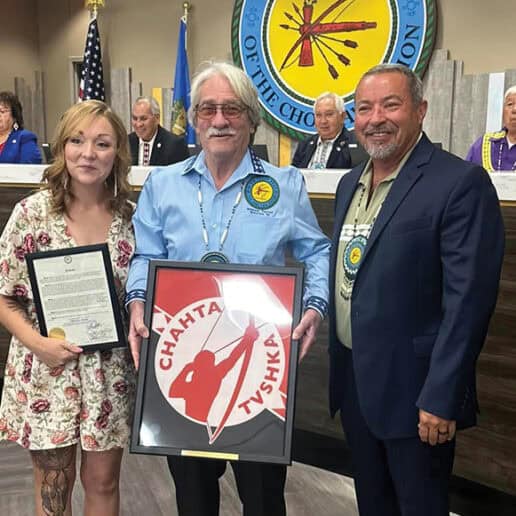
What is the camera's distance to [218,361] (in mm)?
1496

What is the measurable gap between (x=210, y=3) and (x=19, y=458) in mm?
5704

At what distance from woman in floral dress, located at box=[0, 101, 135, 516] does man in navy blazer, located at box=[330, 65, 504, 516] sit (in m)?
0.64

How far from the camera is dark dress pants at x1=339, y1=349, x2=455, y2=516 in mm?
1532

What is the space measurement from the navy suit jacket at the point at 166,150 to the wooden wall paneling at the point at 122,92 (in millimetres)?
3094

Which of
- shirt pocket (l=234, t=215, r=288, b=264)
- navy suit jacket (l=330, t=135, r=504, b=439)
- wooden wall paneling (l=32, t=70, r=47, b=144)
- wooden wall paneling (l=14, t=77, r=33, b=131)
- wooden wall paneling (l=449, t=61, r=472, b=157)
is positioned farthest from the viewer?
wooden wall paneling (l=32, t=70, r=47, b=144)

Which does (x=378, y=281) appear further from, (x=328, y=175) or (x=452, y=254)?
(x=328, y=175)

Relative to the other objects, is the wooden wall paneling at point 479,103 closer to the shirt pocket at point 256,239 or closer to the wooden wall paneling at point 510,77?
the wooden wall paneling at point 510,77

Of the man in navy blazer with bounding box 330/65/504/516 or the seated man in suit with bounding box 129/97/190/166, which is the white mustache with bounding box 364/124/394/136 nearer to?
the man in navy blazer with bounding box 330/65/504/516

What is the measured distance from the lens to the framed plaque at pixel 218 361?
147 cm

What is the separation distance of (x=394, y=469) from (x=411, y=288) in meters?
0.50

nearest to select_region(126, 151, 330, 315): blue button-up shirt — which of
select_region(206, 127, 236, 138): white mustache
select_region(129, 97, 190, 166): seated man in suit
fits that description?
select_region(206, 127, 236, 138): white mustache

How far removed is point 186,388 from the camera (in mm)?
1505

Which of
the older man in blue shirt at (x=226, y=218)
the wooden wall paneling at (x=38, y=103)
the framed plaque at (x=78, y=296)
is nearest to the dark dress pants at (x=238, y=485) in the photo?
the older man in blue shirt at (x=226, y=218)

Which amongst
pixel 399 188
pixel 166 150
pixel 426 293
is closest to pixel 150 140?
pixel 166 150
